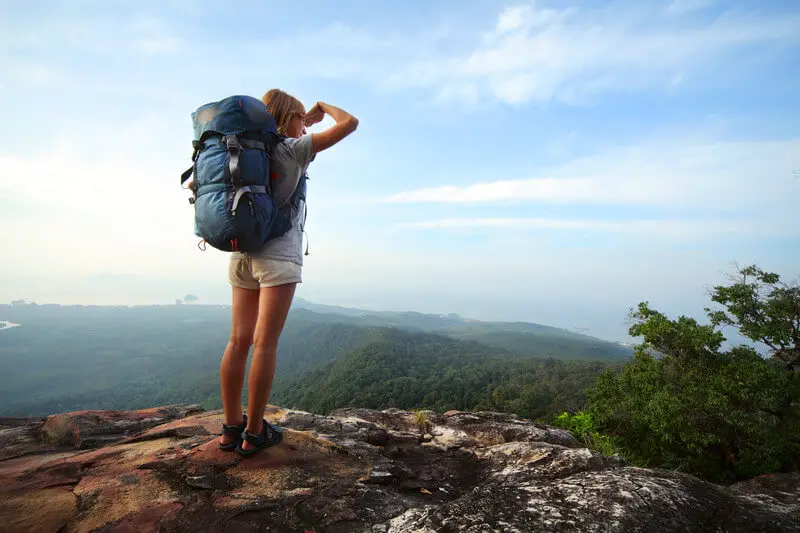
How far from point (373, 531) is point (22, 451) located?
13.2 feet

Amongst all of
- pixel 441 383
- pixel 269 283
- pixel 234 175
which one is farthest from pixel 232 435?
pixel 441 383

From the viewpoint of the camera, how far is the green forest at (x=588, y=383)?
15.4 metres

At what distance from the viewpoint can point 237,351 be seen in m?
3.15

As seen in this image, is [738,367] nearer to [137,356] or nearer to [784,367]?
[784,367]

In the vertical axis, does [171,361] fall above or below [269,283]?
below

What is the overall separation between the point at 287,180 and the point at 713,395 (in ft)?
61.5

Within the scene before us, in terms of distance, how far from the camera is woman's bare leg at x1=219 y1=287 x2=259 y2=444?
124 inches

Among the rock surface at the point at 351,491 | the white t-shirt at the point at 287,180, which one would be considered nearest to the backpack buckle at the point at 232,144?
the white t-shirt at the point at 287,180

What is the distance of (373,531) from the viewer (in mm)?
2303

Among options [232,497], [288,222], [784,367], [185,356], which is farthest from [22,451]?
[185,356]

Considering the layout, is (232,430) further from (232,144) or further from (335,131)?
(335,131)

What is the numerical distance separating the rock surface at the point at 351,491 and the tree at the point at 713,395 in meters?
12.9

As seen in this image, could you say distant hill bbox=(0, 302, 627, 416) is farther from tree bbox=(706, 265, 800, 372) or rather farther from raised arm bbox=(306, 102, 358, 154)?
raised arm bbox=(306, 102, 358, 154)

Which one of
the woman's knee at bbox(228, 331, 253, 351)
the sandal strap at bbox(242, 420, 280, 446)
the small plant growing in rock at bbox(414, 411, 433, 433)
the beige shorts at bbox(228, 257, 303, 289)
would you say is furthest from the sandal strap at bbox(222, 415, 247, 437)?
the small plant growing in rock at bbox(414, 411, 433, 433)
